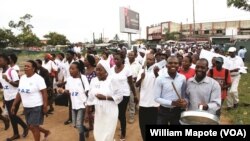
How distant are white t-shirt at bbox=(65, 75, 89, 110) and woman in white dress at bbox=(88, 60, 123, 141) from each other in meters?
0.85

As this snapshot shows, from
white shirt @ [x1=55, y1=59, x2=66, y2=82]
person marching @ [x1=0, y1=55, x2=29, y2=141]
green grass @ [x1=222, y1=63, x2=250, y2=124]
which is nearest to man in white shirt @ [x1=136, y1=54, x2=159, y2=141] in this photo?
person marching @ [x1=0, y1=55, x2=29, y2=141]

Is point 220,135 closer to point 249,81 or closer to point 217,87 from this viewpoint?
point 217,87

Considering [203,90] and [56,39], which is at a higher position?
[56,39]

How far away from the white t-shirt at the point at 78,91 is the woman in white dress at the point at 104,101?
33.3 inches

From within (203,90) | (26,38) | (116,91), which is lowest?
(116,91)

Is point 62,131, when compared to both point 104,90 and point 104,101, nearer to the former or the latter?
point 104,101

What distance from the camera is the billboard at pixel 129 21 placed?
2636 centimetres

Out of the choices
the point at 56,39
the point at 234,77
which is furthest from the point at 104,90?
the point at 56,39

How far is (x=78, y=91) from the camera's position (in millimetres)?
6379

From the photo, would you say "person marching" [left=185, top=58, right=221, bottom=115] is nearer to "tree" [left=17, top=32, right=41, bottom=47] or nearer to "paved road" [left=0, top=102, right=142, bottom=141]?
"paved road" [left=0, top=102, right=142, bottom=141]

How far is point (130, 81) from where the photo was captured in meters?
6.86

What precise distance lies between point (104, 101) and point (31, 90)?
138cm

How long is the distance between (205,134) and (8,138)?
506 centimetres

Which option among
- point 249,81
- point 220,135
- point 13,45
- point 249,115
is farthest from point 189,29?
point 220,135
